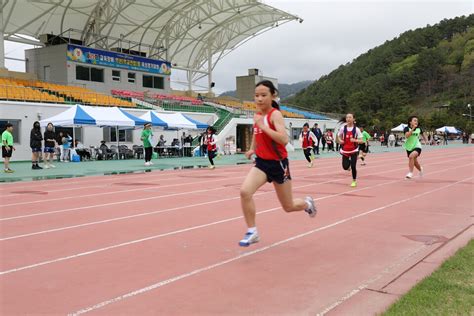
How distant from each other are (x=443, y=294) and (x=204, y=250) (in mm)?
2803

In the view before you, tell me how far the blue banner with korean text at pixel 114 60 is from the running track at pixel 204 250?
106 feet

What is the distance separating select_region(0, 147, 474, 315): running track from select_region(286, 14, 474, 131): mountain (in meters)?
98.1

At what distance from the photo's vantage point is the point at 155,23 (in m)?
49.9

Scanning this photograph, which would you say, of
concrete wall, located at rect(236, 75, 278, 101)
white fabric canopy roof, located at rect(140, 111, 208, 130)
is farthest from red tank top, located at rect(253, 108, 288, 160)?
concrete wall, located at rect(236, 75, 278, 101)

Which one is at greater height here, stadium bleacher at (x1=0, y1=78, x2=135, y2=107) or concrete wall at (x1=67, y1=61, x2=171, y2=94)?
concrete wall at (x1=67, y1=61, x2=171, y2=94)

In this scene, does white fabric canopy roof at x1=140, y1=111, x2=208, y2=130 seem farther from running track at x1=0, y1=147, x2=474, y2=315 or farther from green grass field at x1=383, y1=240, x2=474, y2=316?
green grass field at x1=383, y1=240, x2=474, y2=316

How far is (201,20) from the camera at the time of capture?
50938 millimetres

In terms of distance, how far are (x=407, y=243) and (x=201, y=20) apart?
4768 centimetres

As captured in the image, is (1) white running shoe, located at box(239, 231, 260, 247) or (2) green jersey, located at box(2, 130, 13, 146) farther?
(2) green jersey, located at box(2, 130, 13, 146)

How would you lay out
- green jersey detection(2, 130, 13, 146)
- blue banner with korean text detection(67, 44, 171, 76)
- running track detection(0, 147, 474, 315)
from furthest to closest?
blue banner with korean text detection(67, 44, 171, 76)
green jersey detection(2, 130, 13, 146)
running track detection(0, 147, 474, 315)

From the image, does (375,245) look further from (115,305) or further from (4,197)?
(4,197)

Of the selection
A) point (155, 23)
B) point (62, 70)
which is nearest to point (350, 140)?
point (62, 70)

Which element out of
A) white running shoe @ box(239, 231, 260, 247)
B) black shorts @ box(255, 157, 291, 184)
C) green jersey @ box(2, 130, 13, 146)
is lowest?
white running shoe @ box(239, 231, 260, 247)

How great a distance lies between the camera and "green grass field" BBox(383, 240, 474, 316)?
143 inches
